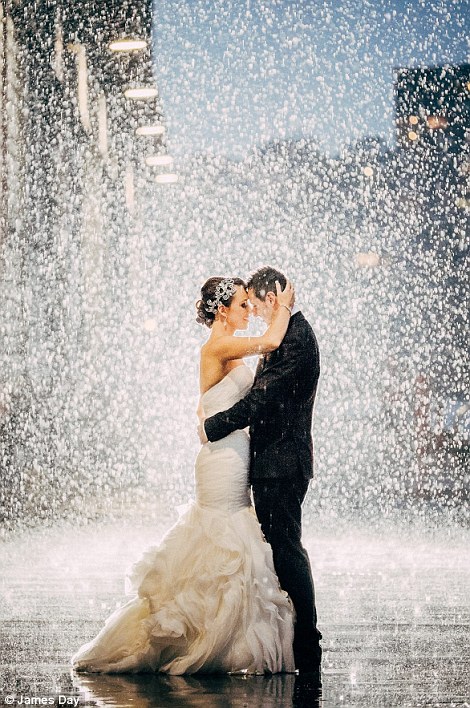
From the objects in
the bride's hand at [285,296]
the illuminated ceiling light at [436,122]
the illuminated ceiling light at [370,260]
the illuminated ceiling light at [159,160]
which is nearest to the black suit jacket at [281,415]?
the bride's hand at [285,296]

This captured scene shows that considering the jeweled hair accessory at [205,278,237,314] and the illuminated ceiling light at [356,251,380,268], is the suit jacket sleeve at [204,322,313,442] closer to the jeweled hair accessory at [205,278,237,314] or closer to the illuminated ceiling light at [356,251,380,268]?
the jeweled hair accessory at [205,278,237,314]

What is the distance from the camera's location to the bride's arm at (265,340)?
5.60 m

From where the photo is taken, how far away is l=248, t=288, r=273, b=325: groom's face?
5.72 meters

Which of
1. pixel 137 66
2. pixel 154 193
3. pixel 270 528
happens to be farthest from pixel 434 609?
pixel 154 193

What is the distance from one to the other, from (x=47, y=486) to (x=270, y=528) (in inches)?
591

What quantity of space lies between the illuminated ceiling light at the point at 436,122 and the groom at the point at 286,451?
71198 millimetres

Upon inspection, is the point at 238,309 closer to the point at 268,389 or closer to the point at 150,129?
the point at 268,389

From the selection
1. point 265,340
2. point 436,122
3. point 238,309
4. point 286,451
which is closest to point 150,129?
point 436,122

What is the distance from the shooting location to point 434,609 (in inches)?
287

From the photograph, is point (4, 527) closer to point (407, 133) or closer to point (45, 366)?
point (45, 366)

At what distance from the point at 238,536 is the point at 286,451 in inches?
15.7

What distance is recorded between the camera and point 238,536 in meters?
5.51

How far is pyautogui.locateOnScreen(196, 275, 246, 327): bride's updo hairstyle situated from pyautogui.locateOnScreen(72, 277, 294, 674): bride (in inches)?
6.0

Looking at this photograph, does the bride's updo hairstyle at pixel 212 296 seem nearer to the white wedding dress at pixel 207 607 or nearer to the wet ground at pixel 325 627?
the white wedding dress at pixel 207 607
